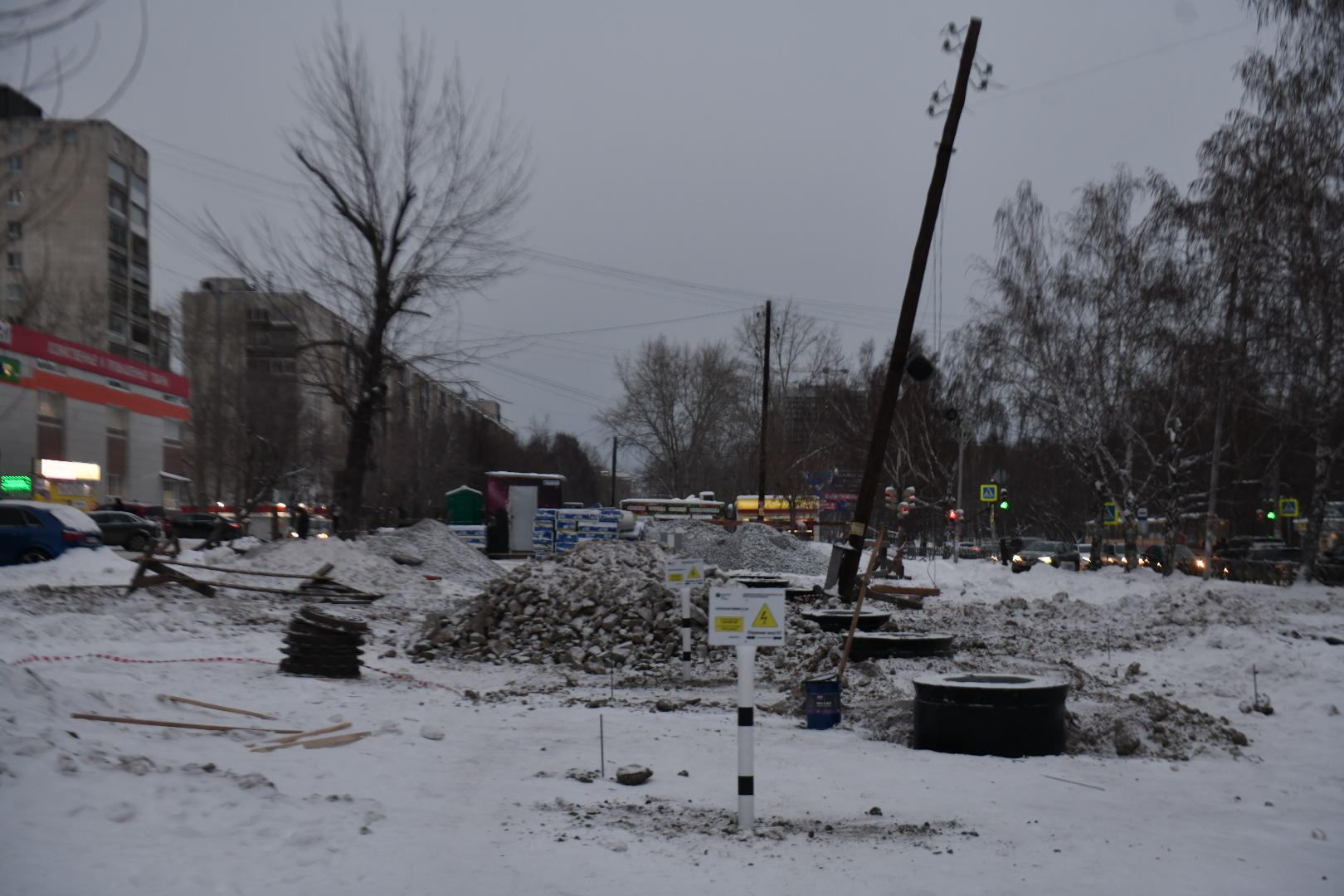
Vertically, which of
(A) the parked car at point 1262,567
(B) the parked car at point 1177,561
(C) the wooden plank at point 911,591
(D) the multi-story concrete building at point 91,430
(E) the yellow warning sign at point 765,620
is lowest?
(C) the wooden plank at point 911,591

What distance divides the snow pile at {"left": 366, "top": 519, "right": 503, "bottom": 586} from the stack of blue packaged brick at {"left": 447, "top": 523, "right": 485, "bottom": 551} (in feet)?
26.2

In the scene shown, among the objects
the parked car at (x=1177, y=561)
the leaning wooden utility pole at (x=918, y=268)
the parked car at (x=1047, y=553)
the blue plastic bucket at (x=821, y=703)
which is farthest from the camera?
the parked car at (x=1047, y=553)

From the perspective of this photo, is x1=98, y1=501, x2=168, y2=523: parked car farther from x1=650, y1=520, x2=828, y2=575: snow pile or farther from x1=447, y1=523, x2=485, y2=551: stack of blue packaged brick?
x1=650, y1=520, x2=828, y2=575: snow pile

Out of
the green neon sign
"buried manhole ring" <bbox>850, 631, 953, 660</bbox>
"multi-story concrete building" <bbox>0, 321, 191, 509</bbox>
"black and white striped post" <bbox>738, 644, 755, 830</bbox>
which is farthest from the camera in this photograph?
"multi-story concrete building" <bbox>0, 321, 191, 509</bbox>

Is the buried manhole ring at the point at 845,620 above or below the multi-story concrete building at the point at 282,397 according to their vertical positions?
below

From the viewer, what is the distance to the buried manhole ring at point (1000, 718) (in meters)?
9.14

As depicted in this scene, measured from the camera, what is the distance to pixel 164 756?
7188 millimetres

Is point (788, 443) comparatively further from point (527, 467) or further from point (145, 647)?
point (145, 647)

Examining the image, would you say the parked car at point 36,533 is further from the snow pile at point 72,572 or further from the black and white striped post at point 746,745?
the black and white striped post at point 746,745

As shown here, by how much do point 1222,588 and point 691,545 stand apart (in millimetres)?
21596

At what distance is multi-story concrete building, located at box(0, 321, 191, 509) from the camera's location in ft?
169

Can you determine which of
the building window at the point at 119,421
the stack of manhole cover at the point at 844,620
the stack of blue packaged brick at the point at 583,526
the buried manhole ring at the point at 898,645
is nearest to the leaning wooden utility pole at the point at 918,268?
the stack of manhole cover at the point at 844,620

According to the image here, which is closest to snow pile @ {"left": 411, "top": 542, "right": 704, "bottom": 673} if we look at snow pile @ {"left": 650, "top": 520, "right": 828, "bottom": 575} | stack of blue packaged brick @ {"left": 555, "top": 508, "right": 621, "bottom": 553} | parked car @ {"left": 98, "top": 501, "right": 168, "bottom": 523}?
snow pile @ {"left": 650, "top": 520, "right": 828, "bottom": 575}

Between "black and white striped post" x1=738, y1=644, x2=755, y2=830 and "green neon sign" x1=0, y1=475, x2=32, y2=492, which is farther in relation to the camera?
"green neon sign" x1=0, y1=475, x2=32, y2=492
